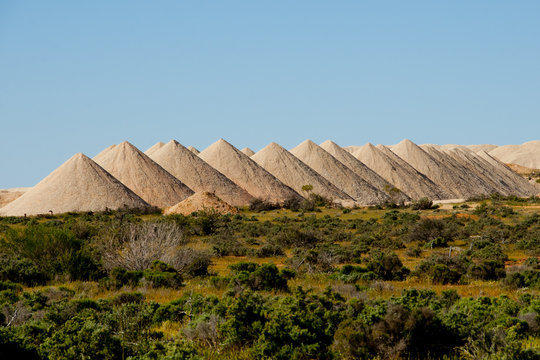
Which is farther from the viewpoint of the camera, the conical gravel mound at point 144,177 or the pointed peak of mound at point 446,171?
Result: the pointed peak of mound at point 446,171

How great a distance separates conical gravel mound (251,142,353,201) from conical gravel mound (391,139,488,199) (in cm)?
2515

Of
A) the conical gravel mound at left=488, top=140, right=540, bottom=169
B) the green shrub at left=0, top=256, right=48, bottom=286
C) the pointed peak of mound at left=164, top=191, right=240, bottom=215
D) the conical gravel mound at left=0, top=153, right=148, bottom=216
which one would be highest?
the conical gravel mound at left=488, top=140, right=540, bottom=169

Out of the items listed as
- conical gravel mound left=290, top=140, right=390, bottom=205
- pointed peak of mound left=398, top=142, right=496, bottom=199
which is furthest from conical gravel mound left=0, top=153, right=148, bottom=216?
pointed peak of mound left=398, top=142, right=496, bottom=199

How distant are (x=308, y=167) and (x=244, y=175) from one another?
12.8 meters

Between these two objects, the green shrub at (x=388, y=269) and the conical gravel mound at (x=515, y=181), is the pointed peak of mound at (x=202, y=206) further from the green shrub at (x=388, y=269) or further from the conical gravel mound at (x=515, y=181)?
the conical gravel mound at (x=515, y=181)

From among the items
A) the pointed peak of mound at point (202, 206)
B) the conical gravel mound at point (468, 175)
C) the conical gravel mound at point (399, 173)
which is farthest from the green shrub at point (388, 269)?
the conical gravel mound at point (468, 175)

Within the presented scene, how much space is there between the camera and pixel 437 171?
351 ft

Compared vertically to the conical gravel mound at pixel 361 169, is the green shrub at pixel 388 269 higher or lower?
lower

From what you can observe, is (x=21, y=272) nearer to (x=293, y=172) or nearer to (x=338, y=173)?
(x=293, y=172)

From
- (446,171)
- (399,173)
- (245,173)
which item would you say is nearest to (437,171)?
(446,171)

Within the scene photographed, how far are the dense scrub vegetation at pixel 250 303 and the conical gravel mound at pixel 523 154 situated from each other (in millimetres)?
146408

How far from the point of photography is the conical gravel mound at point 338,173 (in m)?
88.7

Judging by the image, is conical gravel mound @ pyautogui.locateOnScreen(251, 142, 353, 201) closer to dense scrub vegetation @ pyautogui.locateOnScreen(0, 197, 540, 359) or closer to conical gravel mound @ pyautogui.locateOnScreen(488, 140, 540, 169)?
dense scrub vegetation @ pyautogui.locateOnScreen(0, 197, 540, 359)

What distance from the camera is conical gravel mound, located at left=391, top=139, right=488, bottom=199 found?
337ft
